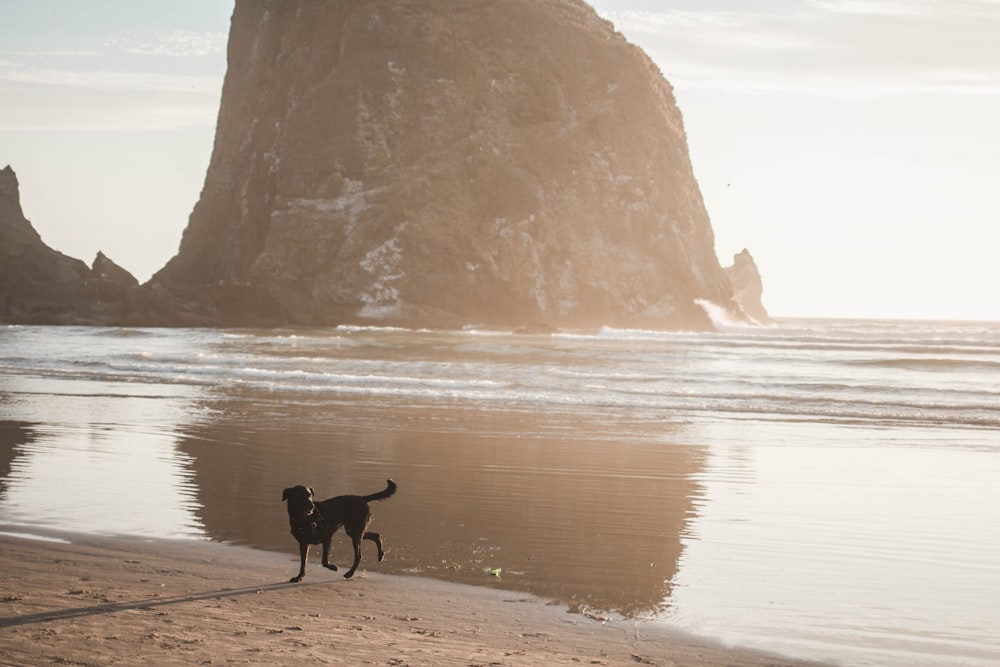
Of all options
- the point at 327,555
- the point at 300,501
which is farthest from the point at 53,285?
the point at 300,501

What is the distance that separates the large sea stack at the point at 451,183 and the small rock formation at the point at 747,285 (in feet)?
198

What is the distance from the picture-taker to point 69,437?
1623 centimetres

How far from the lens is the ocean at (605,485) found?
7750 millimetres

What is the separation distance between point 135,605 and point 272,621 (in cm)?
101

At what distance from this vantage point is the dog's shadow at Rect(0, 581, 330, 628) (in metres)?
6.36

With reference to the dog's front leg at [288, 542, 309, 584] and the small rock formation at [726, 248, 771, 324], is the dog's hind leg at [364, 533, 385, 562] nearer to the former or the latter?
the dog's front leg at [288, 542, 309, 584]

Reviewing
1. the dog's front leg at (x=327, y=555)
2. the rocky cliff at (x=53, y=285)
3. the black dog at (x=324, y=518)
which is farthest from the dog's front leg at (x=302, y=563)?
the rocky cliff at (x=53, y=285)

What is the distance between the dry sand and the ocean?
1.24ft

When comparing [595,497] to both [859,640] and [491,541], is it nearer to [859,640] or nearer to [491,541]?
[491,541]

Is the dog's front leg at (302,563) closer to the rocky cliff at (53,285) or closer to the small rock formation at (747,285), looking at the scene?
the rocky cliff at (53,285)

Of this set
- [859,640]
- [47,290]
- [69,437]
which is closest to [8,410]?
[69,437]

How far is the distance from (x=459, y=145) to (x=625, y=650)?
93.6 metres

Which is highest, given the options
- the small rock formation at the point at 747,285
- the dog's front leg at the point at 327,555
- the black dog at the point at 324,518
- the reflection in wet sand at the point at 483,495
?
the small rock formation at the point at 747,285

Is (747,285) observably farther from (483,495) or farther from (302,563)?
(302,563)
